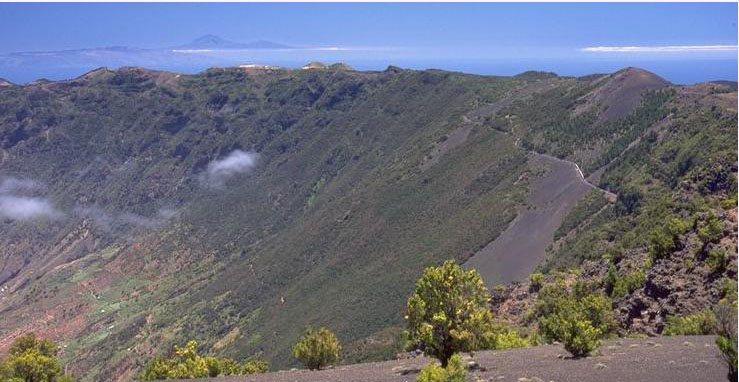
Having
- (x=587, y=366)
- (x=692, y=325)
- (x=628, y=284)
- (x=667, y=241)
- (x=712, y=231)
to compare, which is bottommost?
(x=628, y=284)

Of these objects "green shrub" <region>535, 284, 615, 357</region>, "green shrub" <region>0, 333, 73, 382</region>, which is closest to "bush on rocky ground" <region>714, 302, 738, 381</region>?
"green shrub" <region>535, 284, 615, 357</region>

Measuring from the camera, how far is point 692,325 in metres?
31.7

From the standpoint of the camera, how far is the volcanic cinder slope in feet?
281

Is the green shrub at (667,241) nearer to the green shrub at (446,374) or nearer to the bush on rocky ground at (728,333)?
the bush on rocky ground at (728,333)

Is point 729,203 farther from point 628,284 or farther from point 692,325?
point 692,325

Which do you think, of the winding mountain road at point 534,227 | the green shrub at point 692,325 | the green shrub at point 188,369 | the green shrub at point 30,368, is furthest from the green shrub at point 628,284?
the green shrub at point 30,368

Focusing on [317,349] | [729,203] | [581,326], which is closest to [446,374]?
[581,326]

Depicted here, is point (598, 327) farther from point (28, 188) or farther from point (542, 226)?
point (28, 188)

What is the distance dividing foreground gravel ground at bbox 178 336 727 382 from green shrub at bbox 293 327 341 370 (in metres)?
0.76

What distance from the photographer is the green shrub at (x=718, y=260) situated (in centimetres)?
3572

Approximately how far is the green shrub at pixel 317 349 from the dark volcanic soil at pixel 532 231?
38110 millimetres

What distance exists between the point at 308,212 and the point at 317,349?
106 meters

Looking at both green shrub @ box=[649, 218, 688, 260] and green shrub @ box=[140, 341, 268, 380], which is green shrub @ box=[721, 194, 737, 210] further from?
green shrub @ box=[140, 341, 268, 380]

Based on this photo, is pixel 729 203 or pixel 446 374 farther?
pixel 729 203
